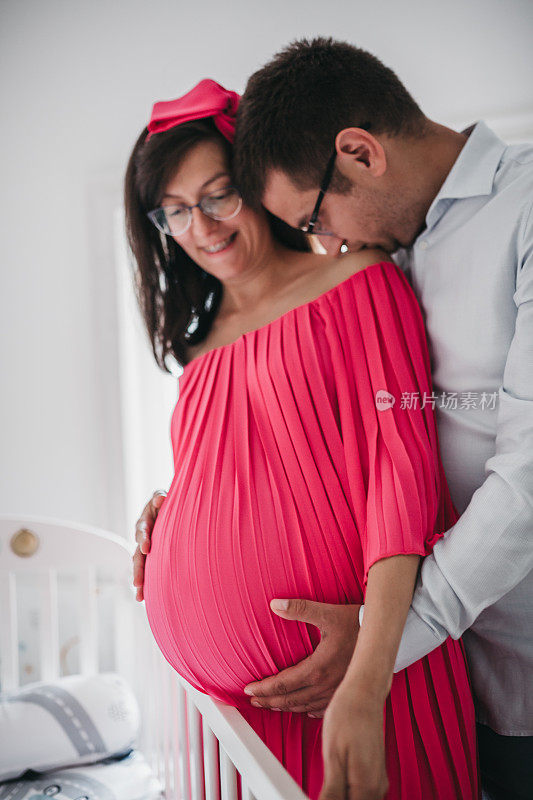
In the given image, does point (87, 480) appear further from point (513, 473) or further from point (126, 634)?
point (513, 473)

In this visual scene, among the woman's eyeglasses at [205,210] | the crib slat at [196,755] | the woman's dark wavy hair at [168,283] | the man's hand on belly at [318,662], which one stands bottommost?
the crib slat at [196,755]

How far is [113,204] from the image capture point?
217cm

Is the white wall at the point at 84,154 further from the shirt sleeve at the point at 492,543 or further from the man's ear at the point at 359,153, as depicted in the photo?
the shirt sleeve at the point at 492,543

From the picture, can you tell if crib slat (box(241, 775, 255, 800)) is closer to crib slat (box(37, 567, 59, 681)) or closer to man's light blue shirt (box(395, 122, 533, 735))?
man's light blue shirt (box(395, 122, 533, 735))

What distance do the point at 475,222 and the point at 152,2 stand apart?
1620mm

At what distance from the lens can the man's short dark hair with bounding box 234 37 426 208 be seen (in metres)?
0.93

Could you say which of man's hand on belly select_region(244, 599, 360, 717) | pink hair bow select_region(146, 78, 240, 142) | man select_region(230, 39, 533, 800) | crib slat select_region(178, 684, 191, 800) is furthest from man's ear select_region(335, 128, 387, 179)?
crib slat select_region(178, 684, 191, 800)

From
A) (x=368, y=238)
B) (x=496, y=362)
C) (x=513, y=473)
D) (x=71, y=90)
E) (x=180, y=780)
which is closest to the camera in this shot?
(x=513, y=473)

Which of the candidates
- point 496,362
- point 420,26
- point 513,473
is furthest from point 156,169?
point 420,26

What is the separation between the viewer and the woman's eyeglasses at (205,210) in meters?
1.06

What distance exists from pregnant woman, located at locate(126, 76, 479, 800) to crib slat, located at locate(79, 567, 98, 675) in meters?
0.79

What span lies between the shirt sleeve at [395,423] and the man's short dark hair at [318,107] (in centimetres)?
19

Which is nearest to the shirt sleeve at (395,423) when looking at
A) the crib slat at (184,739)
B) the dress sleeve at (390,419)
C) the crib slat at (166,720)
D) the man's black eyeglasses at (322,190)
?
the dress sleeve at (390,419)

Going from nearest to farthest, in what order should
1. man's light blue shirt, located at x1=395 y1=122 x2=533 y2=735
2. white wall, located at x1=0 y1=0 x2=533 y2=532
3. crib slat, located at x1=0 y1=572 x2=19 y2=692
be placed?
1. man's light blue shirt, located at x1=395 y1=122 x2=533 y2=735
2. crib slat, located at x1=0 y1=572 x2=19 y2=692
3. white wall, located at x1=0 y1=0 x2=533 y2=532
